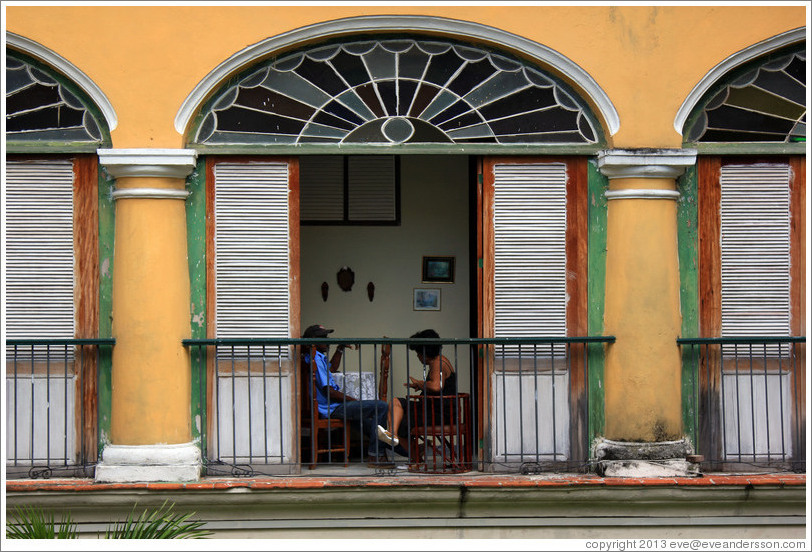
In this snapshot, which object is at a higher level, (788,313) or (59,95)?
(59,95)

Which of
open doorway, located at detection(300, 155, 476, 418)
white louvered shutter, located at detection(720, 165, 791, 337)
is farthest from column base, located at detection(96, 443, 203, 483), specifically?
white louvered shutter, located at detection(720, 165, 791, 337)

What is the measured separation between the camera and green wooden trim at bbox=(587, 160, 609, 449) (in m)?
8.85

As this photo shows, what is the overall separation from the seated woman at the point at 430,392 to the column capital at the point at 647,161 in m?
1.91

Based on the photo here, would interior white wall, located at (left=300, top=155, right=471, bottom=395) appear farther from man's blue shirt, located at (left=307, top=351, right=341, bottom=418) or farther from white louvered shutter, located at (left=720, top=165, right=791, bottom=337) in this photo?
white louvered shutter, located at (left=720, top=165, right=791, bottom=337)

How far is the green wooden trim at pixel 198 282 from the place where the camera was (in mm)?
8750

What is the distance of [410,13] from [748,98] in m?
2.63

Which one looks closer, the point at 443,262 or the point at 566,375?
the point at 566,375

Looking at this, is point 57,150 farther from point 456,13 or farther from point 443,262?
point 443,262

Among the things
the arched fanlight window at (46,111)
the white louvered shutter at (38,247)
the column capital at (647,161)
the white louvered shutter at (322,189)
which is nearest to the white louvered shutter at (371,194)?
the white louvered shutter at (322,189)

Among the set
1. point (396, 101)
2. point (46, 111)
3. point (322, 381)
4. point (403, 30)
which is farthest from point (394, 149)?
point (46, 111)

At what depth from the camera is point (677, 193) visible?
28.8 feet

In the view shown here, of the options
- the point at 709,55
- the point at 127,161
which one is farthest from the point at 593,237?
the point at 127,161

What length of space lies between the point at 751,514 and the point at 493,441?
1.96 meters

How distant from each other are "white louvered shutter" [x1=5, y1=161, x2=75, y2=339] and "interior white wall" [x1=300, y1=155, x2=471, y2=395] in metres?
3.26
